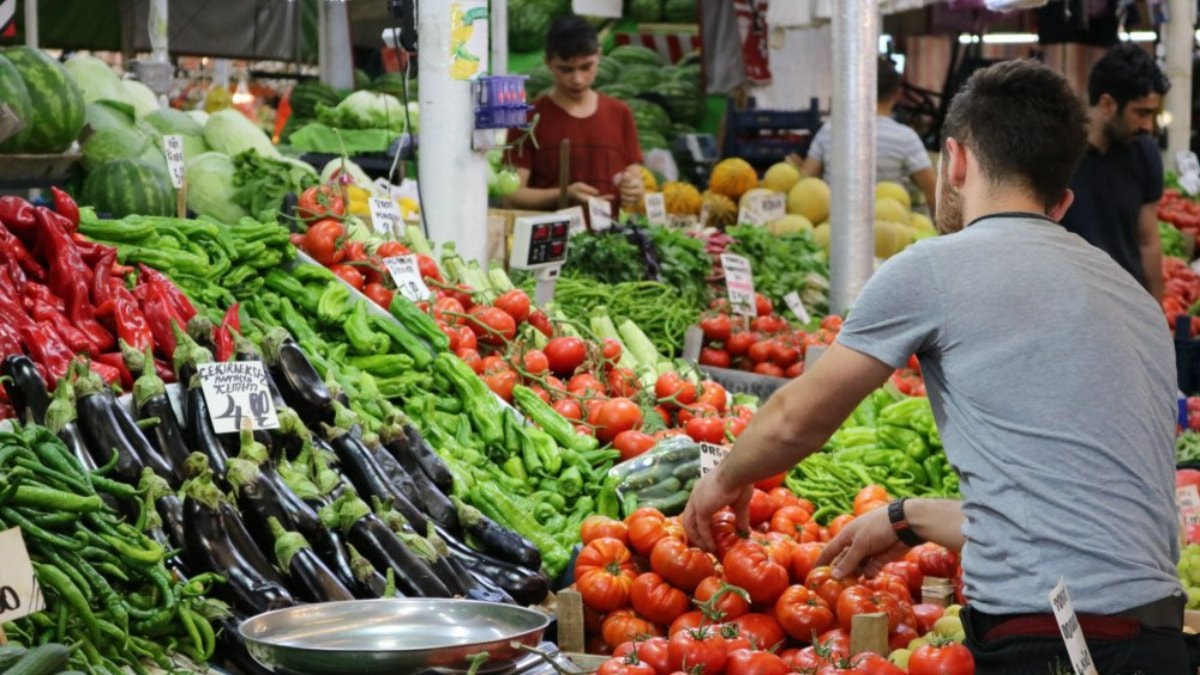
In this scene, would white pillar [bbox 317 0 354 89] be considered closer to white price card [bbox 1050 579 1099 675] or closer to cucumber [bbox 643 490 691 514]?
cucumber [bbox 643 490 691 514]

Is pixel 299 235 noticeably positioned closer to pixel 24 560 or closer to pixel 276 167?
pixel 276 167

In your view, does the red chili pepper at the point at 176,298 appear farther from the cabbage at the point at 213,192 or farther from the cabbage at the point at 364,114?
the cabbage at the point at 364,114

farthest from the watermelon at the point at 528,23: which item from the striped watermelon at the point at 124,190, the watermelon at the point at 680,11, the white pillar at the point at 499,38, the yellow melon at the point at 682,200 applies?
the striped watermelon at the point at 124,190

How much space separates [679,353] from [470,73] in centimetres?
A: 173

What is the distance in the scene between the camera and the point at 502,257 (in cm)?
769

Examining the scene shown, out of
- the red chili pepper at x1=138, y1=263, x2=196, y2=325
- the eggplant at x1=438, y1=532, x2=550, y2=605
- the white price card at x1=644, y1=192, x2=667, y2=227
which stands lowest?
the eggplant at x1=438, y1=532, x2=550, y2=605

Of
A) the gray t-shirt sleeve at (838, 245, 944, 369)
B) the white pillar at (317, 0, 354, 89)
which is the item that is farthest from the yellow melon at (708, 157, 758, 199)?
the gray t-shirt sleeve at (838, 245, 944, 369)

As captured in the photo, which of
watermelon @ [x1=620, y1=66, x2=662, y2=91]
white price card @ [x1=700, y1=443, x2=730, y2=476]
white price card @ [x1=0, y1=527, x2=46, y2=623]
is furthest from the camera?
watermelon @ [x1=620, y1=66, x2=662, y2=91]

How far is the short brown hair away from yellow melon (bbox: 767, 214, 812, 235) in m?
7.11

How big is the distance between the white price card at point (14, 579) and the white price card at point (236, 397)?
120 cm

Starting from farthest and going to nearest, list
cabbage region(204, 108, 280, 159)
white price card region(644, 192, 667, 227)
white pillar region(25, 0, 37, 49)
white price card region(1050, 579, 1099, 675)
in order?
1. white price card region(644, 192, 667, 227)
2. white pillar region(25, 0, 37, 49)
3. cabbage region(204, 108, 280, 159)
4. white price card region(1050, 579, 1099, 675)

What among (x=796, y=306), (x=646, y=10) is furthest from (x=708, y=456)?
(x=646, y=10)

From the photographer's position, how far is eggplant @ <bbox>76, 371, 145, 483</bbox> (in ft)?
12.0

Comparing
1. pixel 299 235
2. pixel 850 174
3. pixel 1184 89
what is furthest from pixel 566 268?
pixel 1184 89
